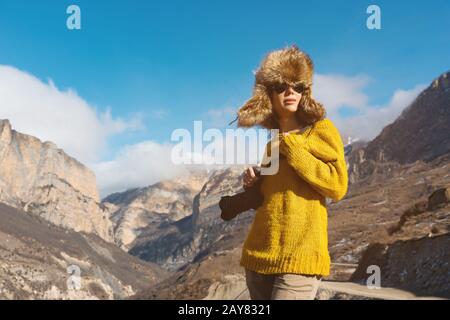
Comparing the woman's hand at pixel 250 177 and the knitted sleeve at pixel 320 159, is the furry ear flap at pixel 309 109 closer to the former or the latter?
the knitted sleeve at pixel 320 159

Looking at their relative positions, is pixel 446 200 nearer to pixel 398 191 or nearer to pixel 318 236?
pixel 318 236

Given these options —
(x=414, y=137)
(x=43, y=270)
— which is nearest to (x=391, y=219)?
(x=414, y=137)

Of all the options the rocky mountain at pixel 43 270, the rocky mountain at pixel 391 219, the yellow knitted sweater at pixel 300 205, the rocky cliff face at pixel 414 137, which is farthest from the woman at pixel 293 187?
the rocky mountain at pixel 43 270

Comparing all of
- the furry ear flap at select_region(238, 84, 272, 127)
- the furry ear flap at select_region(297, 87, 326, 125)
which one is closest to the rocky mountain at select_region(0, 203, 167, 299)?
the furry ear flap at select_region(238, 84, 272, 127)

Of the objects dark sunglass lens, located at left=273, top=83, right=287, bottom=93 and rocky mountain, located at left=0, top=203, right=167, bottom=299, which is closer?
dark sunglass lens, located at left=273, top=83, right=287, bottom=93

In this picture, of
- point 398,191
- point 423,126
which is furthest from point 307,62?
point 423,126

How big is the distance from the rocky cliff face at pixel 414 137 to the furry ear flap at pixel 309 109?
106 metres

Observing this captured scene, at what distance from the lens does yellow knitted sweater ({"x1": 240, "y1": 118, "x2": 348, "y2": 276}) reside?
3139 millimetres

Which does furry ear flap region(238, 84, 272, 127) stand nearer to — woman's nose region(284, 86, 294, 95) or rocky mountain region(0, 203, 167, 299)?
woman's nose region(284, 86, 294, 95)

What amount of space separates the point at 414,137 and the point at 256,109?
126065 millimetres

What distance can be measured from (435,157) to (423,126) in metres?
24.5

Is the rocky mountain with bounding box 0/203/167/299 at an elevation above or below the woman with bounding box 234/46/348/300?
below

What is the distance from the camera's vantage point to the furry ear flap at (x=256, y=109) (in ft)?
11.8
